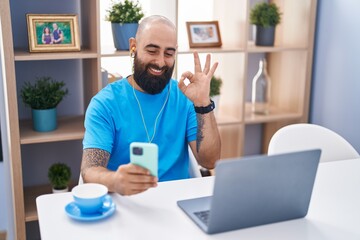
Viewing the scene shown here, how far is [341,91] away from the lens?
290 centimetres

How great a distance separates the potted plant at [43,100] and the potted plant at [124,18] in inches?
16.1

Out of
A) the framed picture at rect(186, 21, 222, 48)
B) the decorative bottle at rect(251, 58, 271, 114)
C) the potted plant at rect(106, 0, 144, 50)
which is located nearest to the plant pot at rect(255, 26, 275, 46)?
the decorative bottle at rect(251, 58, 271, 114)

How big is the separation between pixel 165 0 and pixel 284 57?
0.99 m

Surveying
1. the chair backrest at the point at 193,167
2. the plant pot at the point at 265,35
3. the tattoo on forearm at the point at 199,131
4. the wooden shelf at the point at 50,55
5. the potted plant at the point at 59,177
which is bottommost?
the potted plant at the point at 59,177

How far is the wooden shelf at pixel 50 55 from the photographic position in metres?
2.32

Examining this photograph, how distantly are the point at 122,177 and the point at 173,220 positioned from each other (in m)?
0.20

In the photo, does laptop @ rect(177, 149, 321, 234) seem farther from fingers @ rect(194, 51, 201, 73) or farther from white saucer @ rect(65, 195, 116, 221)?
fingers @ rect(194, 51, 201, 73)

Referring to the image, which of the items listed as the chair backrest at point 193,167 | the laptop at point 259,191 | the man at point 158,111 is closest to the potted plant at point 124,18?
the man at point 158,111

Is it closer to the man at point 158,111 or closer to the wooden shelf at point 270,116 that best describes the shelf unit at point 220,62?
the wooden shelf at point 270,116

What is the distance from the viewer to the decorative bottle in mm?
3143

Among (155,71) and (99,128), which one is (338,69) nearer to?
(155,71)

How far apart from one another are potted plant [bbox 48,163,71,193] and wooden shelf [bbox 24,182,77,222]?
12 cm

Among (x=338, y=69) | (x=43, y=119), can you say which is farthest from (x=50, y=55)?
(x=338, y=69)

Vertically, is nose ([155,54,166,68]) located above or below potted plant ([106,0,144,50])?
below
